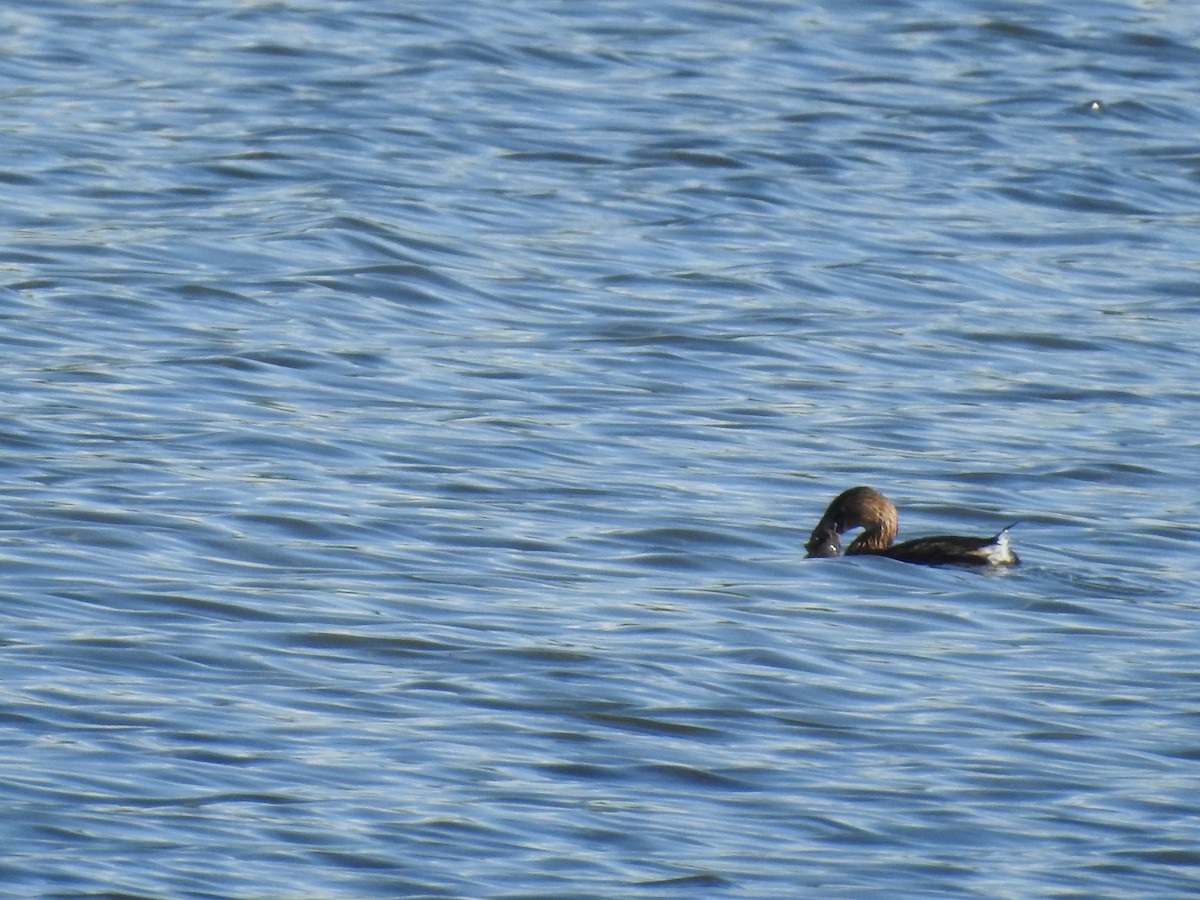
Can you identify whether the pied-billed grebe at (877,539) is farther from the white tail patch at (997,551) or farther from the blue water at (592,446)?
the blue water at (592,446)

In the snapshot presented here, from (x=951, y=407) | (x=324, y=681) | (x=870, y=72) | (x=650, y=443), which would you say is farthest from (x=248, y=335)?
(x=870, y=72)

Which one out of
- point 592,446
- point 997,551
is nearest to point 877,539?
point 997,551

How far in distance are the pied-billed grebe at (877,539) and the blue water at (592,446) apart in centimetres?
11

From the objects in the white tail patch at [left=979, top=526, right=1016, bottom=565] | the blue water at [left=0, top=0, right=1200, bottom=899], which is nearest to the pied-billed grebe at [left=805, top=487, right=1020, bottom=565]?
the white tail patch at [left=979, top=526, right=1016, bottom=565]

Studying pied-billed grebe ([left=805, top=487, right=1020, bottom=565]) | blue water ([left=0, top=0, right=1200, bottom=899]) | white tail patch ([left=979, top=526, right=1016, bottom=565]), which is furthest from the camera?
pied-billed grebe ([left=805, top=487, right=1020, bottom=565])

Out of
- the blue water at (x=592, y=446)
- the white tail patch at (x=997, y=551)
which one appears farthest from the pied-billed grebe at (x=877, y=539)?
the blue water at (x=592, y=446)

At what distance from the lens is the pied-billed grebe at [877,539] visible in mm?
10930

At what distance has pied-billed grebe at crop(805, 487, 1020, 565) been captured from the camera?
35.9ft

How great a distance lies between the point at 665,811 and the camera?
769 cm

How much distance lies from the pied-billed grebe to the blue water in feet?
0.37

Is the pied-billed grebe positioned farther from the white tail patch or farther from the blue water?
the blue water

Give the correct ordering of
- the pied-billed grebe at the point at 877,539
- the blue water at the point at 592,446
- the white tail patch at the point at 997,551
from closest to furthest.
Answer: the blue water at the point at 592,446
the white tail patch at the point at 997,551
the pied-billed grebe at the point at 877,539

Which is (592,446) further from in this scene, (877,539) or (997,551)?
(997,551)

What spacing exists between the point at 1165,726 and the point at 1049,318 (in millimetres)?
7434
